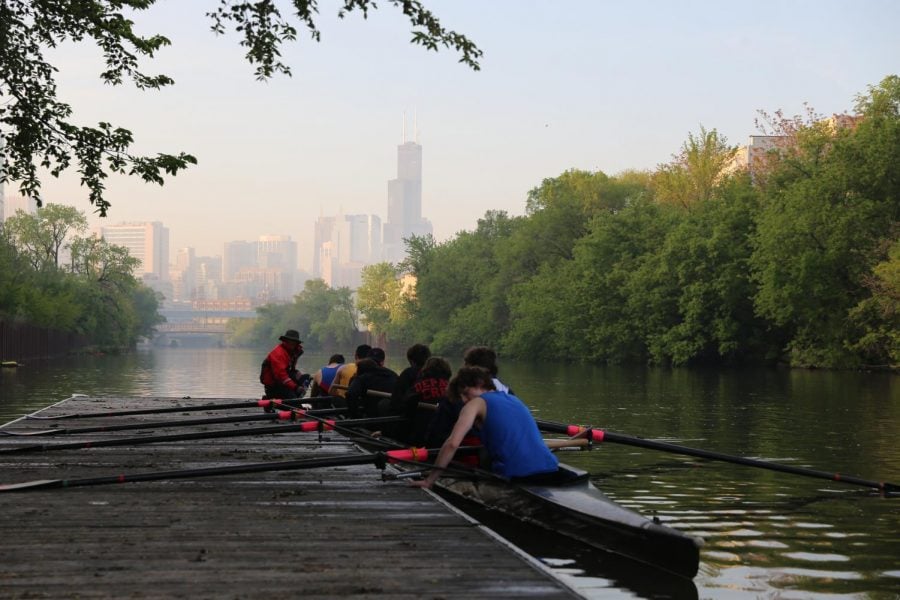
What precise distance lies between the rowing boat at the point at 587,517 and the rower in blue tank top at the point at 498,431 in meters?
0.15

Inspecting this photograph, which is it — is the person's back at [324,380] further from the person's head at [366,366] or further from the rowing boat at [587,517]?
the rowing boat at [587,517]


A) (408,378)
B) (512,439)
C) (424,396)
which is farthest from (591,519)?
(408,378)

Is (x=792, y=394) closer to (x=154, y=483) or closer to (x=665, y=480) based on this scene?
(x=665, y=480)

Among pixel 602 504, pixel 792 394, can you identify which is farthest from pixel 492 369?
pixel 792 394

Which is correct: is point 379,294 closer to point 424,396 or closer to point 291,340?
point 291,340

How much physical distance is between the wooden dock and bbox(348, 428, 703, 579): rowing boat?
64 centimetres

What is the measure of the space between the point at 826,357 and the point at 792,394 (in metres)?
19.2

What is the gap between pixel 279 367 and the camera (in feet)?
63.2

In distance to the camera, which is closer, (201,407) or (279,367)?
(279,367)

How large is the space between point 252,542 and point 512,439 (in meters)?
2.77

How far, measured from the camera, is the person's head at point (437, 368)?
497 inches

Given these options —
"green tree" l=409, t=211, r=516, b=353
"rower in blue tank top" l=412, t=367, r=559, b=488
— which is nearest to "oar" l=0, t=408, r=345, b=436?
Answer: "rower in blue tank top" l=412, t=367, r=559, b=488

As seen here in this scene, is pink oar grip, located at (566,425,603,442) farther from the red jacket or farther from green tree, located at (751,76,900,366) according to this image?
green tree, located at (751,76,900,366)

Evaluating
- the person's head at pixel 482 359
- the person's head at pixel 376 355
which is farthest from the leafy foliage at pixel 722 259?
the person's head at pixel 482 359
